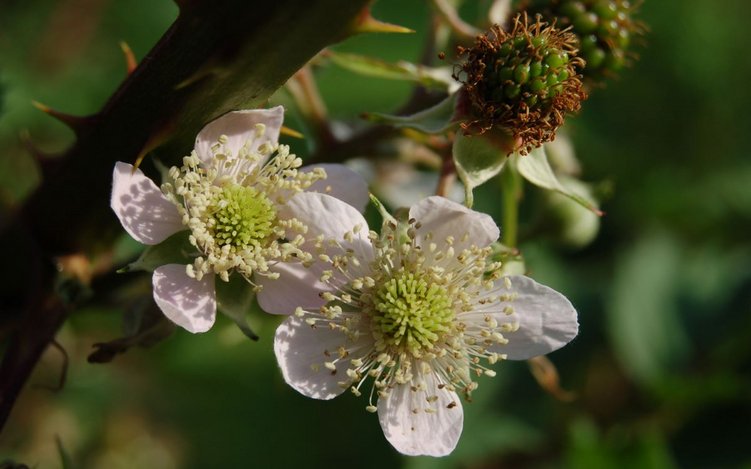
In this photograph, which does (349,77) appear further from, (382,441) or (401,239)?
(401,239)

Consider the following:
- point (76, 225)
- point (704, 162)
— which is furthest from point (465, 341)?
point (704, 162)

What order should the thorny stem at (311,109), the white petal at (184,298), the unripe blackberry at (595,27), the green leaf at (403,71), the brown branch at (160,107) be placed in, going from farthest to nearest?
the thorny stem at (311,109), the unripe blackberry at (595,27), the green leaf at (403,71), the white petal at (184,298), the brown branch at (160,107)

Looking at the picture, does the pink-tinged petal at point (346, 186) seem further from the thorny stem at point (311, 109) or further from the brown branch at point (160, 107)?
the thorny stem at point (311, 109)

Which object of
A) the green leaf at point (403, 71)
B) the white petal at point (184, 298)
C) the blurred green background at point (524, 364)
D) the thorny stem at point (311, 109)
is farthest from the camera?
the blurred green background at point (524, 364)

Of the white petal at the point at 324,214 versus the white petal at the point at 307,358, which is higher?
the white petal at the point at 324,214

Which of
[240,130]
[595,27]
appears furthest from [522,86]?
[240,130]

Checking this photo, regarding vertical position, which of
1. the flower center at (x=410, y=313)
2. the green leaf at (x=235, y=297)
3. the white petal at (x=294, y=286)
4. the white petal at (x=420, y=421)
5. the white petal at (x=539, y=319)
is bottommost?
the white petal at (x=420, y=421)

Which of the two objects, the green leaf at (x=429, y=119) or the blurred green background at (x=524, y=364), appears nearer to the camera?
the green leaf at (x=429, y=119)

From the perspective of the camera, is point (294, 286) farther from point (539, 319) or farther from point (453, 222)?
point (539, 319)

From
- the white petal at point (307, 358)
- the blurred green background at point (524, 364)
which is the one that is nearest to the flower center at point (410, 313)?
the white petal at point (307, 358)
